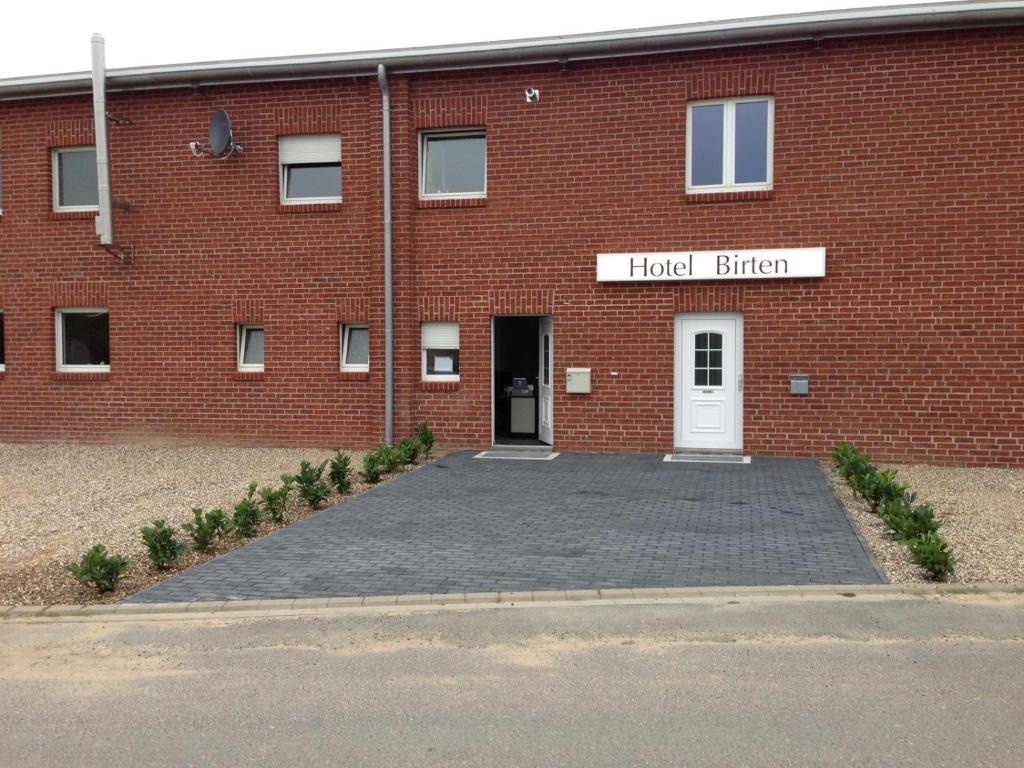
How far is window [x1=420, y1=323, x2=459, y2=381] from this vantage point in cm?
1418

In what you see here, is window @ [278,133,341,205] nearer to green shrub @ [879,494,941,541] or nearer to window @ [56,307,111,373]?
window @ [56,307,111,373]

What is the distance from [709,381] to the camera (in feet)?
43.9

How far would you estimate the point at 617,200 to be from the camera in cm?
1334

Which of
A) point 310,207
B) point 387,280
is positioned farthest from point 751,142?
point 310,207

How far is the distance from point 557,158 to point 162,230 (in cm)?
677

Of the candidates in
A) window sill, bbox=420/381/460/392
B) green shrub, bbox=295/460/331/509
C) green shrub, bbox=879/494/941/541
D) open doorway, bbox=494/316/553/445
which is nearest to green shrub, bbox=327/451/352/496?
green shrub, bbox=295/460/331/509

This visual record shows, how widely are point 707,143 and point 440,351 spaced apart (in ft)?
17.1

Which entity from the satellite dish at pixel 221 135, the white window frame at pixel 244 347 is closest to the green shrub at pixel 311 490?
the white window frame at pixel 244 347

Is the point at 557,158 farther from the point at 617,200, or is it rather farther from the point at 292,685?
the point at 292,685

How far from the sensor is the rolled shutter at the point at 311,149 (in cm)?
1437

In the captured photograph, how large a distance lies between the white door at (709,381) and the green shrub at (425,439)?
378 centimetres

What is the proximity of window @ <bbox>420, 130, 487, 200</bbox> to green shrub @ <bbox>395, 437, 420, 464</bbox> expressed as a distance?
404cm

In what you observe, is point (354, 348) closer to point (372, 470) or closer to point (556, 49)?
point (372, 470)

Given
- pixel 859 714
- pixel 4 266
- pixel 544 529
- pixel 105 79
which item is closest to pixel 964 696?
pixel 859 714
